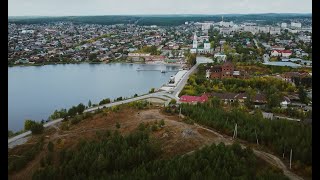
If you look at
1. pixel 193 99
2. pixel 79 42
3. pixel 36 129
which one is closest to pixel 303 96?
pixel 193 99

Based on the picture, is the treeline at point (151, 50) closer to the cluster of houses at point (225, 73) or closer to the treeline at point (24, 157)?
the cluster of houses at point (225, 73)

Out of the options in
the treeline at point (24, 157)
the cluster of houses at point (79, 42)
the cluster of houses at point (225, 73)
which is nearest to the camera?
the treeline at point (24, 157)

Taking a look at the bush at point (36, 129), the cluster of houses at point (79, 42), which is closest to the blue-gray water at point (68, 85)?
the bush at point (36, 129)

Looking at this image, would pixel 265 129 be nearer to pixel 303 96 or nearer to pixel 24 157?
pixel 24 157

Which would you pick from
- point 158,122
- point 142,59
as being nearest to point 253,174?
point 158,122

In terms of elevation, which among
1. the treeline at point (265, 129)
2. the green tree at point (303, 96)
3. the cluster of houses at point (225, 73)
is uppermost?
the cluster of houses at point (225, 73)
